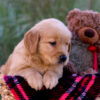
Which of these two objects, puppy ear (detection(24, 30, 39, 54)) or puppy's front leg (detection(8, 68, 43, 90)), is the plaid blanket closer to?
puppy's front leg (detection(8, 68, 43, 90))

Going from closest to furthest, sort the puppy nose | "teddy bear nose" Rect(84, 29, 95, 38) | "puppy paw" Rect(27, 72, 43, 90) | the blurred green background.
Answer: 1. "puppy paw" Rect(27, 72, 43, 90)
2. the puppy nose
3. "teddy bear nose" Rect(84, 29, 95, 38)
4. the blurred green background

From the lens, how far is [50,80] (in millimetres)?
1734

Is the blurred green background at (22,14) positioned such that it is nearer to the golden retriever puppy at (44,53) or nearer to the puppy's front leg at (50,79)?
the golden retriever puppy at (44,53)

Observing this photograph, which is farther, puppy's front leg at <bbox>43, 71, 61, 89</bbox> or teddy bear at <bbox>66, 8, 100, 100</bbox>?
teddy bear at <bbox>66, 8, 100, 100</bbox>

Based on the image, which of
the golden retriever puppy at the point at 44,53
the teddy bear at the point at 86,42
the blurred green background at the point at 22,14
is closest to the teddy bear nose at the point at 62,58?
the golden retriever puppy at the point at 44,53

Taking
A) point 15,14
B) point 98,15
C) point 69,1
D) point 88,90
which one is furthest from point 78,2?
point 88,90

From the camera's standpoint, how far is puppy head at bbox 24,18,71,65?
183cm

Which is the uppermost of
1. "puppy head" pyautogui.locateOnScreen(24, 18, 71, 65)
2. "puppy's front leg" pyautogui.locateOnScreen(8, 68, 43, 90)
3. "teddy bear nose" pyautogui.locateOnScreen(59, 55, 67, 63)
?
"puppy head" pyautogui.locateOnScreen(24, 18, 71, 65)

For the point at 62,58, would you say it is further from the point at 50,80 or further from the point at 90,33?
the point at 90,33

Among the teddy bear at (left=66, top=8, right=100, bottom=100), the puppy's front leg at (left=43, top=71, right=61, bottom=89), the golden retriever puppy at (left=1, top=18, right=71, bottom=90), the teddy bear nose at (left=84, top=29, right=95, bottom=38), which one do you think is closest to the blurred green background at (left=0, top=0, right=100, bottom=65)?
the teddy bear at (left=66, top=8, right=100, bottom=100)

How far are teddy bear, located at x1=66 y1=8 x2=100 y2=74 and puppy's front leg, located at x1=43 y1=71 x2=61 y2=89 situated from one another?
0.47 m

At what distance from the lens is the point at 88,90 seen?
Answer: 174 centimetres

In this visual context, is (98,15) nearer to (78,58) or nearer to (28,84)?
(78,58)

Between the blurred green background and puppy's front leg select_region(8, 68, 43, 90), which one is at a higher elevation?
the blurred green background
